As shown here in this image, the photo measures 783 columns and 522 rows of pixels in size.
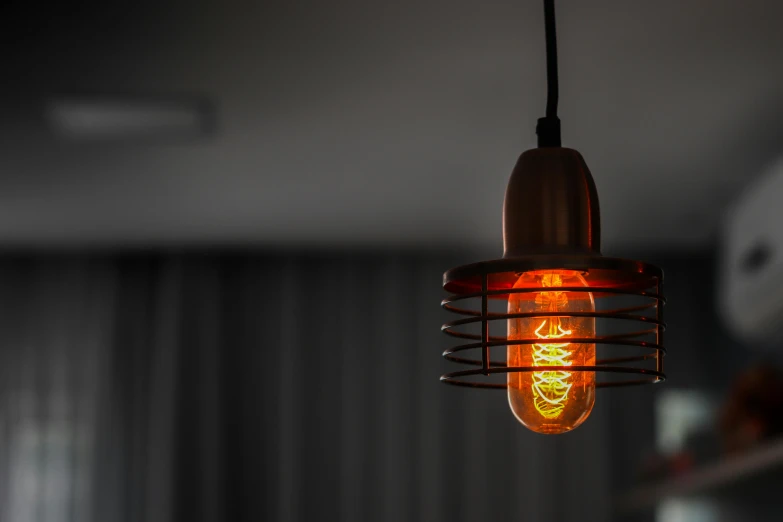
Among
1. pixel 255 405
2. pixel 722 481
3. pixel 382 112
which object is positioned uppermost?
pixel 382 112

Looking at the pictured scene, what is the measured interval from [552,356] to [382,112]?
66.3 inches

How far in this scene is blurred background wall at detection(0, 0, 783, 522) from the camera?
2.05m

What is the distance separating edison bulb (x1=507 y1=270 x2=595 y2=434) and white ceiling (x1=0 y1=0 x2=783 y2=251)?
3.84 ft

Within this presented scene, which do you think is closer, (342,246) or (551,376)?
(551,376)

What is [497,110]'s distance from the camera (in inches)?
93.0

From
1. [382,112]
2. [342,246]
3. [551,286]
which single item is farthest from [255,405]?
[551,286]

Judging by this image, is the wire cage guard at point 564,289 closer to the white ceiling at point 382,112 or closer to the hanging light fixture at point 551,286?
the hanging light fixture at point 551,286

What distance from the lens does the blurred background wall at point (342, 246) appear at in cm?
205

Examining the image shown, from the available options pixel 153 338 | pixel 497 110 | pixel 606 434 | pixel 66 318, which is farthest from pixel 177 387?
pixel 497 110

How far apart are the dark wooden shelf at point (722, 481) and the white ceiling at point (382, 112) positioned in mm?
801

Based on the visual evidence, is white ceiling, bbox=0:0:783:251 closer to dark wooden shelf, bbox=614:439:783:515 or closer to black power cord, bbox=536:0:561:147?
dark wooden shelf, bbox=614:439:783:515

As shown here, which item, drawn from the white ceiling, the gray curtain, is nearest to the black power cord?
the white ceiling

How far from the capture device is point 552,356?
30.4 inches

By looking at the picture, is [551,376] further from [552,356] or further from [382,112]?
[382,112]
